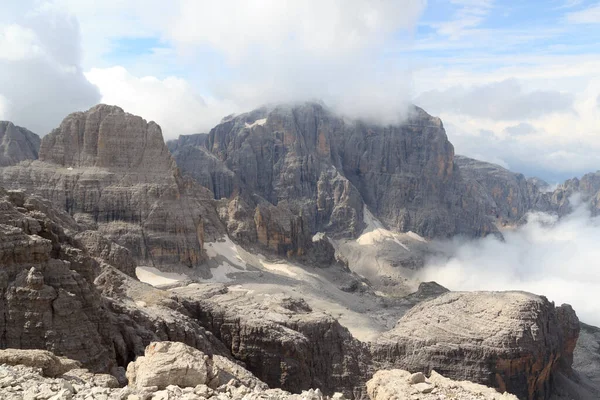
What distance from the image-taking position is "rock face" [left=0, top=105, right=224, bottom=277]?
68.4 m

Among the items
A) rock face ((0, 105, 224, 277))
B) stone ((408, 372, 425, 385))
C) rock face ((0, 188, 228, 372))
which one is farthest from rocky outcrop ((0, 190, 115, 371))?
rock face ((0, 105, 224, 277))

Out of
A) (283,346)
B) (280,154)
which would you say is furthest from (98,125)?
(280,154)

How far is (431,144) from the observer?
158625mm

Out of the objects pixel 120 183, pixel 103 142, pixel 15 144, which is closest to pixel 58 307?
pixel 120 183

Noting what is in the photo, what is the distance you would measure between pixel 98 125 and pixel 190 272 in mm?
20018

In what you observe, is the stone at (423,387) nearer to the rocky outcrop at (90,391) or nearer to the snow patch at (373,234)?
the rocky outcrop at (90,391)

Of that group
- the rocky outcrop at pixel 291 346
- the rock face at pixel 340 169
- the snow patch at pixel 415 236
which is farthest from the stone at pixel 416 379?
the snow patch at pixel 415 236

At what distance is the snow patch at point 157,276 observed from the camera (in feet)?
214

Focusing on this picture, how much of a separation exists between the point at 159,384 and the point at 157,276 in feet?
177

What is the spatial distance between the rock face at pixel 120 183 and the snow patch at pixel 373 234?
67.3m

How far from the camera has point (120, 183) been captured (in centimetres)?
7081

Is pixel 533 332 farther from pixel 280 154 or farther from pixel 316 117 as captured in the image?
pixel 316 117

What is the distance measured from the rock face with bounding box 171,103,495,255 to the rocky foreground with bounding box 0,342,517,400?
375 ft

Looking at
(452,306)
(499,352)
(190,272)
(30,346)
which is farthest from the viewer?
(190,272)
